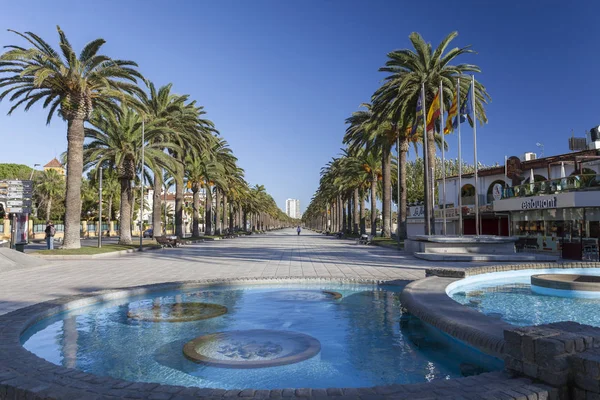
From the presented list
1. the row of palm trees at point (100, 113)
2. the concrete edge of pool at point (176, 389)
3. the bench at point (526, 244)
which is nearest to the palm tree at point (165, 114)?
the row of palm trees at point (100, 113)

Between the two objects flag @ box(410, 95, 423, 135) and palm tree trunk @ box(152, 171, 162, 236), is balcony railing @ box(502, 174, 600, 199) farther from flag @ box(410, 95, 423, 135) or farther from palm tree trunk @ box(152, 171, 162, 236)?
palm tree trunk @ box(152, 171, 162, 236)

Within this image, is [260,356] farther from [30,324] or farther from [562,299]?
[562,299]

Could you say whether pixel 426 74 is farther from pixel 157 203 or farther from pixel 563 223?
pixel 157 203

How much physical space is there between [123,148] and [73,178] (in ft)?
18.8

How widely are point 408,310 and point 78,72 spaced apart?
23.4 metres

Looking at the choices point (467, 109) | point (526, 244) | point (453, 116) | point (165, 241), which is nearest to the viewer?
point (467, 109)

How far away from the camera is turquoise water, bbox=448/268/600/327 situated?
8422mm

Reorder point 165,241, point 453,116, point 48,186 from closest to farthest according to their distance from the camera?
point 453,116 < point 165,241 < point 48,186

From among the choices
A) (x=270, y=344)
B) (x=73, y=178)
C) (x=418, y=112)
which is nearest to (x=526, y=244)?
(x=418, y=112)

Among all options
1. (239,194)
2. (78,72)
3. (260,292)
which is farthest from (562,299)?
(239,194)

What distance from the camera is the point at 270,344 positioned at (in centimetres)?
676

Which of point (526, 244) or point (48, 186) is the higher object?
point (48, 186)

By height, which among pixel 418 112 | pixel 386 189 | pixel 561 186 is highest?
pixel 418 112

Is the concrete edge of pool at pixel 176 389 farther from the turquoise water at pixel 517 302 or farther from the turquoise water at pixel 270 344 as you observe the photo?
the turquoise water at pixel 517 302
